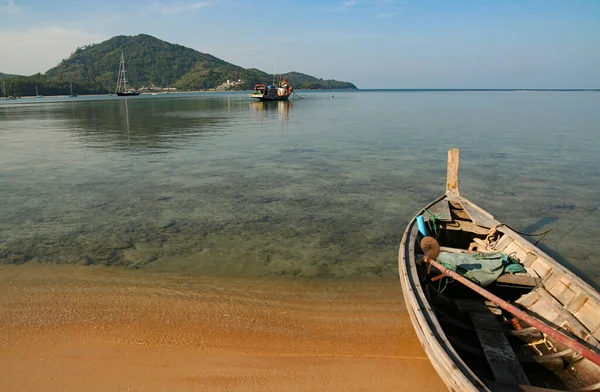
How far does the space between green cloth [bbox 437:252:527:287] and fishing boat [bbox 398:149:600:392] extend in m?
0.02

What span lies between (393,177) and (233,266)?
37.1 feet

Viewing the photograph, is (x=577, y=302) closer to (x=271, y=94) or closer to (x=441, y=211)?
(x=441, y=211)

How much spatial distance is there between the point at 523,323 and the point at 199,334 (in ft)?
18.0

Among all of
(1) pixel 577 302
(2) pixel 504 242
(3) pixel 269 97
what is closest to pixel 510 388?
(1) pixel 577 302

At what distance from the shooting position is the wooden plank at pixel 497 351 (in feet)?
16.6

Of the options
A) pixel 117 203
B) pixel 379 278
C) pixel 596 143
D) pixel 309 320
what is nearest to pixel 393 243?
pixel 379 278

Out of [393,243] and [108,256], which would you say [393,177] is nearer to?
[393,243]

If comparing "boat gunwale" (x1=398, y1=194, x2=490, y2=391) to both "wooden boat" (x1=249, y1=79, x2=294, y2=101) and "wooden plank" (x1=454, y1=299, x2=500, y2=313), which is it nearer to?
"wooden plank" (x1=454, y1=299, x2=500, y2=313)

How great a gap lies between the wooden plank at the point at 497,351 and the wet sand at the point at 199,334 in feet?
3.11

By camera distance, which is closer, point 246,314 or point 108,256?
point 246,314

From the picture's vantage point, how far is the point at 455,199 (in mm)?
11172

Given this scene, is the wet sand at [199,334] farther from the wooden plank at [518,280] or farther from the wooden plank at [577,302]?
the wooden plank at [577,302]

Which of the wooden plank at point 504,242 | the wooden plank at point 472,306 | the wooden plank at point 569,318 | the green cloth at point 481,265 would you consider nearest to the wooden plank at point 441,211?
the wooden plank at point 504,242

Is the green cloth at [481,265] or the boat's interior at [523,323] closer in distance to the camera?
the boat's interior at [523,323]
